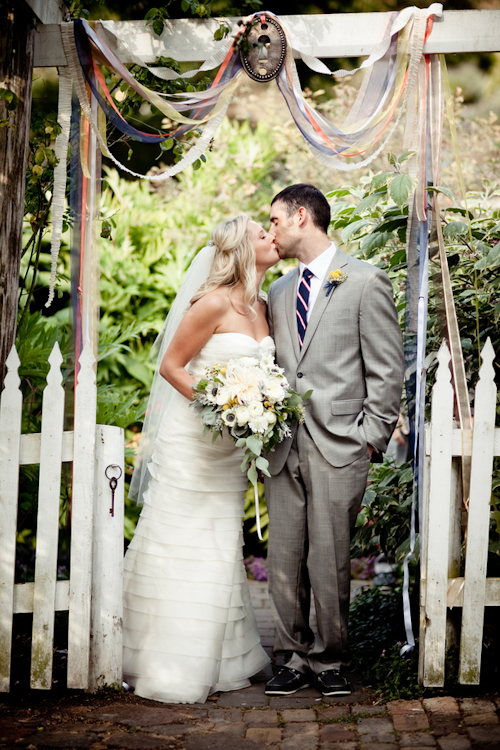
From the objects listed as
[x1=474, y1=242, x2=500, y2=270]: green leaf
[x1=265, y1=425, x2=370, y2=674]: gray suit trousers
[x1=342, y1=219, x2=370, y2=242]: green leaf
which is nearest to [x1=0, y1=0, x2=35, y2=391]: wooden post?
[x1=265, y1=425, x2=370, y2=674]: gray suit trousers

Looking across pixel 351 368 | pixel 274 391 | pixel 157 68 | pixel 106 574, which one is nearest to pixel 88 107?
pixel 157 68

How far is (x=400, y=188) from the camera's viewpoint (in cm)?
318

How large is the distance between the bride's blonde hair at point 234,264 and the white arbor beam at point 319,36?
795mm

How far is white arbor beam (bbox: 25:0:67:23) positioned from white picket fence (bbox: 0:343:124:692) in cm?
151

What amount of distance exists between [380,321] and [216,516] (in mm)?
1181

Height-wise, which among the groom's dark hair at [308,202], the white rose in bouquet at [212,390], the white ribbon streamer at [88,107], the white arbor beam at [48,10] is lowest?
the white rose in bouquet at [212,390]

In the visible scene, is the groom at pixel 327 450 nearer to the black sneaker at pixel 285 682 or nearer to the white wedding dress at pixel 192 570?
the black sneaker at pixel 285 682

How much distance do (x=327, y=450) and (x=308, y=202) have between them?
119 cm

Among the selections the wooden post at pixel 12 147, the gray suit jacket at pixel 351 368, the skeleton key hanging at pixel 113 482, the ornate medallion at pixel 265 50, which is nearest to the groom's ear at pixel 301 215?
the gray suit jacket at pixel 351 368

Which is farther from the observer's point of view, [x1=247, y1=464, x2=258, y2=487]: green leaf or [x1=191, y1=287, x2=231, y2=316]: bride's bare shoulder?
[x1=191, y1=287, x2=231, y2=316]: bride's bare shoulder

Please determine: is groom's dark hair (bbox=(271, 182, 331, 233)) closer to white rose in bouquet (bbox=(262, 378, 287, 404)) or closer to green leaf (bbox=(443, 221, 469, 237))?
green leaf (bbox=(443, 221, 469, 237))

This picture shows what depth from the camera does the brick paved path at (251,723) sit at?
2.71 m

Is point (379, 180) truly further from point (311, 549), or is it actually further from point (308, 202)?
point (311, 549)

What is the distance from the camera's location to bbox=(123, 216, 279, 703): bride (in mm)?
3344
